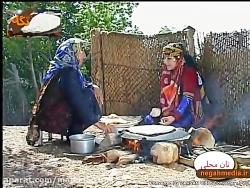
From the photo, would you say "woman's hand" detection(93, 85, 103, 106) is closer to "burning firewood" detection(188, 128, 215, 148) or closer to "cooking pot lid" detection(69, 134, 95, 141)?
"cooking pot lid" detection(69, 134, 95, 141)

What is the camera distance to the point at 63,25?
114 inches

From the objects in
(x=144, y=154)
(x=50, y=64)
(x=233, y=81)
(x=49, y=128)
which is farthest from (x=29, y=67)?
(x=233, y=81)

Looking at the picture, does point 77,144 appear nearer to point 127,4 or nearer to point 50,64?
point 50,64

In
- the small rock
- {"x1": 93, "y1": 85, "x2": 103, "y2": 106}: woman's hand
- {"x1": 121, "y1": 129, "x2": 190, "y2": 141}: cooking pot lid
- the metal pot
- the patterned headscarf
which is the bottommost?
the small rock

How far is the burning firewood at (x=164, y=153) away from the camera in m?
2.91

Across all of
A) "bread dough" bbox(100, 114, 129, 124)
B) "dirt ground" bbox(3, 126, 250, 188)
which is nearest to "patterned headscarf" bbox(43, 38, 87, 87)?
"bread dough" bbox(100, 114, 129, 124)

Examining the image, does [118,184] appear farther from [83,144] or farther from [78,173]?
[83,144]

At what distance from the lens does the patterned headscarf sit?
119 inches

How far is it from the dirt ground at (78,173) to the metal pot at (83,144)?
2.0 inches

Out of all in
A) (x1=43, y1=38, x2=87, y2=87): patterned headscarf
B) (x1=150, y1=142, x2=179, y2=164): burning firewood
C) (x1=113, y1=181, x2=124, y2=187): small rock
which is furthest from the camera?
(x1=43, y1=38, x2=87, y2=87): patterned headscarf

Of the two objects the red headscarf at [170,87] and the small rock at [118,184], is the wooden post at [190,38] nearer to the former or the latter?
the red headscarf at [170,87]

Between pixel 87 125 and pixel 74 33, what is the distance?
52cm

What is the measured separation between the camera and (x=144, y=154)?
2971mm

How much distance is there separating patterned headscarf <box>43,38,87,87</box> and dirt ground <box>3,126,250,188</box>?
0.35 meters
